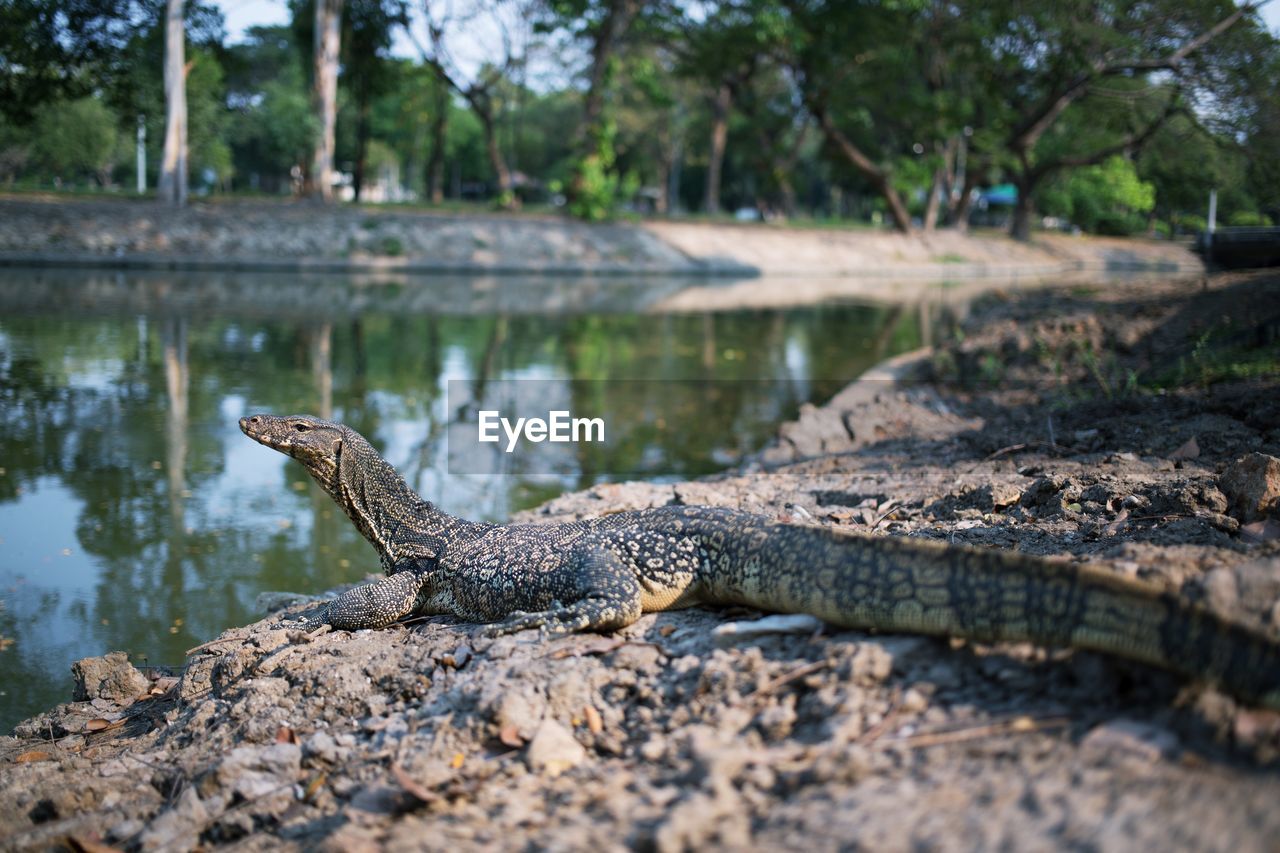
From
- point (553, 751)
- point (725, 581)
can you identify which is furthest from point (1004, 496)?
point (553, 751)

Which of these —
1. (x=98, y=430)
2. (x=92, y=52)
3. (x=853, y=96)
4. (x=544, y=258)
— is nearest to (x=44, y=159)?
(x=92, y=52)

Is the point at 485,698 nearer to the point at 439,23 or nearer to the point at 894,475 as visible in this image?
the point at 894,475

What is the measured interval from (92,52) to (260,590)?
39.7m

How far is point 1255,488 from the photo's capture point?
5094 millimetres

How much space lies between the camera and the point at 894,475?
8.20m

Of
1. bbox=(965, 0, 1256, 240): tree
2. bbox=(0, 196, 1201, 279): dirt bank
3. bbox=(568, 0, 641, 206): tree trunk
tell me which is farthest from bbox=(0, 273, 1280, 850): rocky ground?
bbox=(568, 0, 641, 206): tree trunk

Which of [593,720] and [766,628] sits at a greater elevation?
[766,628]

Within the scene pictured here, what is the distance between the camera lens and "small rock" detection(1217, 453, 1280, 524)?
16.4 feet

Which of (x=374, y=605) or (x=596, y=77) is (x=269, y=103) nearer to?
(x=596, y=77)

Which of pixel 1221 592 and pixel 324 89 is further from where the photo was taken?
pixel 324 89

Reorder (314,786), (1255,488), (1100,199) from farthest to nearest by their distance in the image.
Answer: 1. (1100,199)
2. (1255,488)
3. (314,786)

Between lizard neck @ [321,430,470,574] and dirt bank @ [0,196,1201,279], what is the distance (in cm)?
2892

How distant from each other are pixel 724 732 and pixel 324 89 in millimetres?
38645

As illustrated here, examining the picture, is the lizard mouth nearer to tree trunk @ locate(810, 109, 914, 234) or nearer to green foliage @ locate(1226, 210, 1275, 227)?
green foliage @ locate(1226, 210, 1275, 227)
